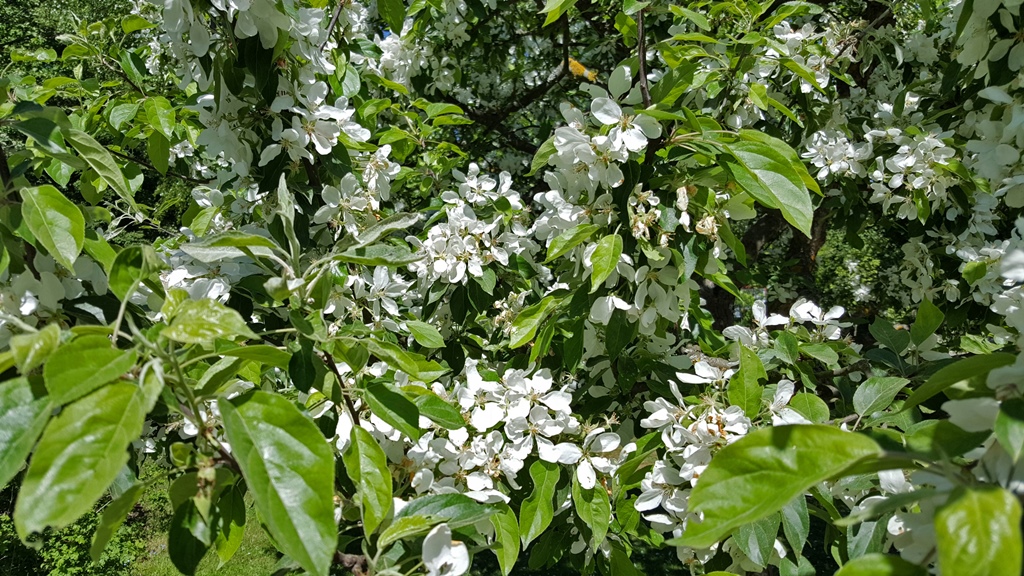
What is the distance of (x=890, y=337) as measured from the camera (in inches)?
75.5

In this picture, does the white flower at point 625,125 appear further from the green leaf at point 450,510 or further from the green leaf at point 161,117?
the green leaf at point 161,117

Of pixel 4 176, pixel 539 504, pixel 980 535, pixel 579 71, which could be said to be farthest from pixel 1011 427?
pixel 579 71

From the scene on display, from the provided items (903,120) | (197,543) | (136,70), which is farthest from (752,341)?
(136,70)

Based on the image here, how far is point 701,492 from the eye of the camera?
808 mm

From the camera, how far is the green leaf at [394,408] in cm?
122

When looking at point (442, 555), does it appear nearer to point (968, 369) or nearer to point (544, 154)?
point (968, 369)

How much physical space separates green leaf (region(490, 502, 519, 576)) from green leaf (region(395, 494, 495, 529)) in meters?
0.27

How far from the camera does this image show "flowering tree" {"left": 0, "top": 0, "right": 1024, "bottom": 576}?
777 millimetres

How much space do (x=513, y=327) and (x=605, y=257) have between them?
0.41 m

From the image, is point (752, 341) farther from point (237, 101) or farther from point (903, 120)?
point (903, 120)

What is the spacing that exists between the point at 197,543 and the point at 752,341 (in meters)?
1.60

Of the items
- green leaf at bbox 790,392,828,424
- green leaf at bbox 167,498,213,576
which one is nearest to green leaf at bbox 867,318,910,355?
green leaf at bbox 790,392,828,424

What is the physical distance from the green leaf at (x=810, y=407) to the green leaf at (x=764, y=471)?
0.88 metres

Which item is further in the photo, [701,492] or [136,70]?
[136,70]
